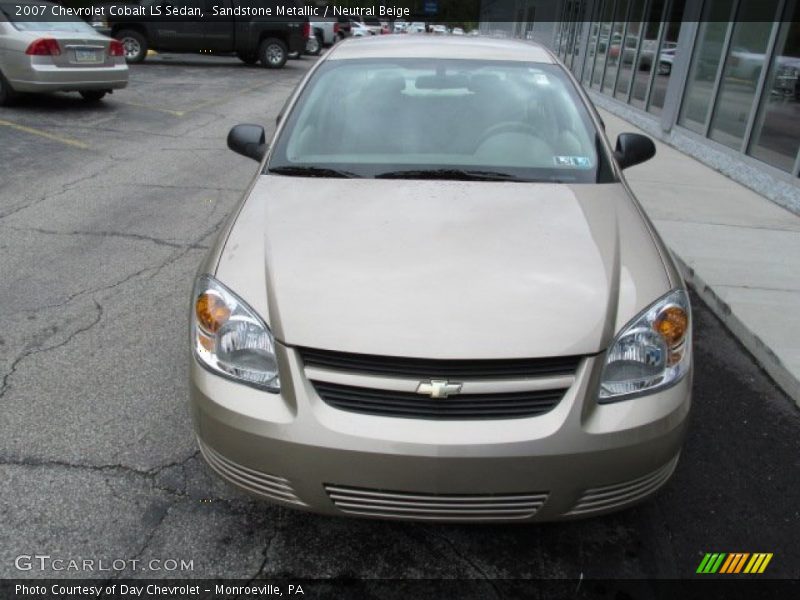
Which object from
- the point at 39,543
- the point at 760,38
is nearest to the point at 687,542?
the point at 39,543

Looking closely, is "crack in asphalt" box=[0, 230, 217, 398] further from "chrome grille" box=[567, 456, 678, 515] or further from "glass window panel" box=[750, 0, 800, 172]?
"glass window panel" box=[750, 0, 800, 172]

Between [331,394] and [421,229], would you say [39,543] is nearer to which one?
[331,394]

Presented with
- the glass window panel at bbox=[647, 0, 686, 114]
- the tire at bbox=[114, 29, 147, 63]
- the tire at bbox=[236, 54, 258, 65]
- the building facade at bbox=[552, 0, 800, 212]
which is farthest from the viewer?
the tire at bbox=[236, 54, 258, 65]

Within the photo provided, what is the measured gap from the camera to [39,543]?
2.34 metres

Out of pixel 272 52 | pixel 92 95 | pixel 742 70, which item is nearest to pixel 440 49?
pixel 742 70

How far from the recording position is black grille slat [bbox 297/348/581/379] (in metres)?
1.99

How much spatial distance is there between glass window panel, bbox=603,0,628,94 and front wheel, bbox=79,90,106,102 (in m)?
10.2

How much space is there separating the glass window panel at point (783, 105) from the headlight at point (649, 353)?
6081 millimetres

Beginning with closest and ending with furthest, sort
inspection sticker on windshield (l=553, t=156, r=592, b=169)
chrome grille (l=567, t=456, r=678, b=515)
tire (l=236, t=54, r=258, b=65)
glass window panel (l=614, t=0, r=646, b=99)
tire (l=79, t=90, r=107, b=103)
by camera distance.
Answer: chrome grille (l=567, t=456, r=678, b=515), inspection sticker on windshield (l=553, t=156, r=592, b=169), tire (l=79, t=90, r=107, b=103), glass window panel (l=614, t=0, r=646, b=99), tire (l=236, t=54, r=258, b=65)

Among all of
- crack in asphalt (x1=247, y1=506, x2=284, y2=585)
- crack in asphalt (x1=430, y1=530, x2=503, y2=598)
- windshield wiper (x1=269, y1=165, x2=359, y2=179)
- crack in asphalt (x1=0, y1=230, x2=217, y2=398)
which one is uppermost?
windshield wiper (x1=269, y1=165, x2=359, y2=179)

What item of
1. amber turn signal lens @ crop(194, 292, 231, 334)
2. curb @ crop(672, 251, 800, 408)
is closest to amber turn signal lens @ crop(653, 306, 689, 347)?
amber turn signal lens @ crop(194, 292, 231, 334)

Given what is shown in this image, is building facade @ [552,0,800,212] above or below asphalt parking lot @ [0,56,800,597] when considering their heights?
above

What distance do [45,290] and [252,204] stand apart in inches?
92.7

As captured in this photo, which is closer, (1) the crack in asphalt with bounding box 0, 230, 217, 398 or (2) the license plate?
(1) the crack in asphalt with bounding box 0, 230, 217, 398
